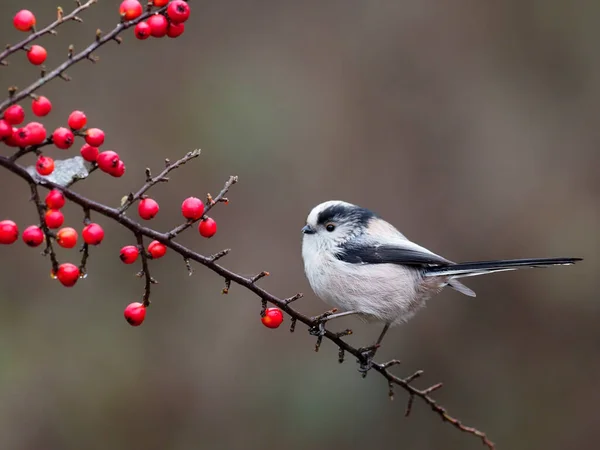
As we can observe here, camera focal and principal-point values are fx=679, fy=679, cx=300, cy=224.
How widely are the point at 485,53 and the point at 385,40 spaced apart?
1166 millimetres

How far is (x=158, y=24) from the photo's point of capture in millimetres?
2252

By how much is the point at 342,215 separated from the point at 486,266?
98 cm

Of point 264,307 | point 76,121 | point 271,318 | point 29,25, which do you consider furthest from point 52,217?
point 271,318

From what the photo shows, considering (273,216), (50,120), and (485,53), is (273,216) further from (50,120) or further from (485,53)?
(485,53)

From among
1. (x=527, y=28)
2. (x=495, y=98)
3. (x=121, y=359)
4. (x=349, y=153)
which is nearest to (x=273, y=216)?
(x=349, y=153)

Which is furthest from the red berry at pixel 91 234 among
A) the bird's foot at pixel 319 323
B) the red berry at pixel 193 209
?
the bird's foot at pixel 319 323

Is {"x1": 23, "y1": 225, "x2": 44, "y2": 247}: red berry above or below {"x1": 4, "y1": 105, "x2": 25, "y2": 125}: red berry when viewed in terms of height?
below

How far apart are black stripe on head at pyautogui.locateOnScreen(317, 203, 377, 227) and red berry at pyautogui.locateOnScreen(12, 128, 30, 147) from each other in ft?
7.83

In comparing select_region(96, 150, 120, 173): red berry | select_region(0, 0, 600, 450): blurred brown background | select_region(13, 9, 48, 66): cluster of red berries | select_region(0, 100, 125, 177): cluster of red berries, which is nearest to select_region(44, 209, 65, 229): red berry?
select_region(0, 100, 125, 177): cluster of red berries

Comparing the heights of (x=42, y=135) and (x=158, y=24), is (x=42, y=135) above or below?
→ below

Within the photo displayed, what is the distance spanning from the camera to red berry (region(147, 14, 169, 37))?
7.38 ft

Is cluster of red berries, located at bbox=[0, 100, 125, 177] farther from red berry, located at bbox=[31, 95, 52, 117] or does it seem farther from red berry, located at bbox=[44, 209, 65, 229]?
red berry, located at bbox=[44, 209, 65, 229]

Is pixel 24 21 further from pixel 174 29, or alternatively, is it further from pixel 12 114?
pixel 174 29

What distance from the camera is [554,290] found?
22.8ft
